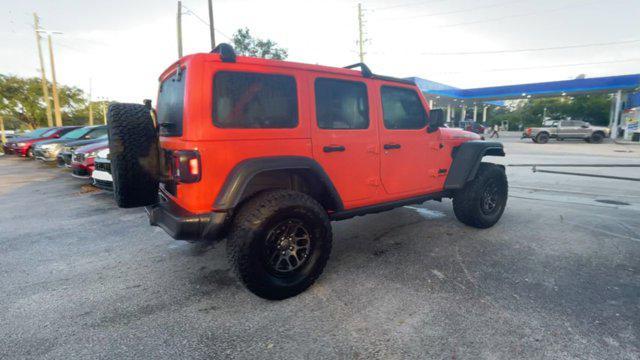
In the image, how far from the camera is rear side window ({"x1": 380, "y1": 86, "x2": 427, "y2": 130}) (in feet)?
10.8

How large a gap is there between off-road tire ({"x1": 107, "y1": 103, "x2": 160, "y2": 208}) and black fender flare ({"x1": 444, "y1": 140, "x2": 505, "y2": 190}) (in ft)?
10.8

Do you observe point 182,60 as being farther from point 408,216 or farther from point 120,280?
point 408,216

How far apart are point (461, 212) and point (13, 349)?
4420 millimetres

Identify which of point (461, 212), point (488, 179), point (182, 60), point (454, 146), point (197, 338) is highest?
point (182, 60)

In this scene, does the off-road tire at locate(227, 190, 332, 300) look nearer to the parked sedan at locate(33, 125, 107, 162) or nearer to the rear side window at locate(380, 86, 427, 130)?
the rear side window at locate(380, 86, 427, 130)

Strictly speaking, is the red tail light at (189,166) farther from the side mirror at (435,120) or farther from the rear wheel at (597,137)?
the rear wheel at (597,137)

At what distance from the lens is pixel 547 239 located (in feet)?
12.3

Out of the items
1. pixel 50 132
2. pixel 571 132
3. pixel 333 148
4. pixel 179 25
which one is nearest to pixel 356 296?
pixel 333 148

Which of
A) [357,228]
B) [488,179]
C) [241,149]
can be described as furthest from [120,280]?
[488,179]

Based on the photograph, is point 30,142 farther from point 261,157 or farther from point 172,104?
point 261,157

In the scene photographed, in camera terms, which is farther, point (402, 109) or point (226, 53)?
point (402, 109)

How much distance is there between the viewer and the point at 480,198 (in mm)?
3986

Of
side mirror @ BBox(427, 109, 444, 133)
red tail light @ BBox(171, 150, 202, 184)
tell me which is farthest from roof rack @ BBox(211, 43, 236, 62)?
side mirror @ BBox(427, 109, 444, 133)

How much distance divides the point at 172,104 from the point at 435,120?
2806mm
